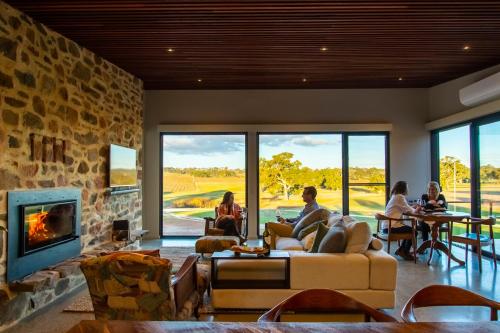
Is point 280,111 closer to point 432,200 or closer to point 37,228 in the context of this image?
point 432,200

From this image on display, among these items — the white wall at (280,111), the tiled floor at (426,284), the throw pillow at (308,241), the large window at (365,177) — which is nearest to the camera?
the tiled floor at (426,284)

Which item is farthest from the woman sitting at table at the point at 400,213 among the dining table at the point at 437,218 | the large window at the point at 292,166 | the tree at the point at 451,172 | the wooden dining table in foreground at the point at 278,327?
the wooden dining table in foreground at the point at 278,327

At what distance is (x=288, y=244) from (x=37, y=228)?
9.25 feet

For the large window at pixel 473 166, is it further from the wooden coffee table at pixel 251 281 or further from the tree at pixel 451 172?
the wooden coffee table at pixel 251 281

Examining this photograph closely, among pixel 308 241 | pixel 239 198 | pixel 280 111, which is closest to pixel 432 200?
pixel 308 241

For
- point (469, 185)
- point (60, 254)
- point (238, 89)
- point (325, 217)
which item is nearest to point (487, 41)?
point (469, 185)

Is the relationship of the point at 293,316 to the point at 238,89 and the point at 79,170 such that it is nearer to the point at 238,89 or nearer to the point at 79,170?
the point at 79,170

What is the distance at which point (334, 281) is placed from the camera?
10.9 feet

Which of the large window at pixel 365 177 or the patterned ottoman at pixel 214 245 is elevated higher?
the large window at pixel 365 177

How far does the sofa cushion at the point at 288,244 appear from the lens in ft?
13.6

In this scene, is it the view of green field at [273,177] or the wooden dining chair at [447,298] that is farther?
the view of green field at [273,177]

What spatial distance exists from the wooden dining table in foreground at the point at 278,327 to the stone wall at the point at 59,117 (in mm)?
2670

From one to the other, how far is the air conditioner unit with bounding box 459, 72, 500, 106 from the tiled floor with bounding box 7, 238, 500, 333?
248 centimetres

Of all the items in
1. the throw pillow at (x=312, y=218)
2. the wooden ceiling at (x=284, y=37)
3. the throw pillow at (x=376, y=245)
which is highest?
the wooden ceiling at (x=284, y=37)
